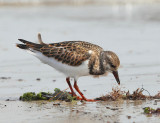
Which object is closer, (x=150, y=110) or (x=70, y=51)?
(x=150, y=110)

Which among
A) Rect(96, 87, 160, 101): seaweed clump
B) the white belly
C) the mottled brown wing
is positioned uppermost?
the mottled brown wing

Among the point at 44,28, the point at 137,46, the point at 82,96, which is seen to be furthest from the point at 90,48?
the point at 44,28

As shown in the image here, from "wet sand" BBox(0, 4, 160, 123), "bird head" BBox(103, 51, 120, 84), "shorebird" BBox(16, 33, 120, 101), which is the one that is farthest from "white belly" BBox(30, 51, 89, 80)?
"wet sand" BBox(0, 4, 160, 123)

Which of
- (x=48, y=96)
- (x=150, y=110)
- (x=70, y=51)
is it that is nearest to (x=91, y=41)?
(x=70, y=51)

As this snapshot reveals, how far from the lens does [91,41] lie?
33.5ft

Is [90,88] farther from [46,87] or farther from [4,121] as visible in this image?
[4,121]

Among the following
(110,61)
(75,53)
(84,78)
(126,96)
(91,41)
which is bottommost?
(126,96)

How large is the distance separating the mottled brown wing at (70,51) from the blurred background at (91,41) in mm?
632

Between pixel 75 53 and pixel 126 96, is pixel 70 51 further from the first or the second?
pixel 126 96

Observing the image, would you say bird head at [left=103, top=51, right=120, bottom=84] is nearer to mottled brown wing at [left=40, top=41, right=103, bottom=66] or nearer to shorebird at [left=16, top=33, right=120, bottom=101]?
shorebird at [left=16, top=33, right=120, bottom=101]

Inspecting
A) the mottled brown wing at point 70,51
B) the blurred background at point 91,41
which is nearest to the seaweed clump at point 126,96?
the blurred background at point 91,41

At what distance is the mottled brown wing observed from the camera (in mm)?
5387

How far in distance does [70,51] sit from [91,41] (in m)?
4.75

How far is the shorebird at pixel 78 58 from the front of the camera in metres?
5.33
